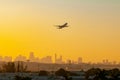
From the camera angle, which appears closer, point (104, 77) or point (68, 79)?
point (104, 77)

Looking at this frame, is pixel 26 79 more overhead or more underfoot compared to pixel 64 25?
more underfoot

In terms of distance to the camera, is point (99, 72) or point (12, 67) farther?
point (12, 67)

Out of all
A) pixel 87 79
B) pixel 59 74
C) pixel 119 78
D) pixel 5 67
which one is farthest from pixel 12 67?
pixel 119 78

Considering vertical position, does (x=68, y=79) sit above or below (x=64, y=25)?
below

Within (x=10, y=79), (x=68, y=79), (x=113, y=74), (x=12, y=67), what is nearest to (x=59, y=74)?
(x=10, y=79)

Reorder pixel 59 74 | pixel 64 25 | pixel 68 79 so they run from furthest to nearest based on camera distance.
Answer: pixel 59 74
pixel 68 79
pixel 64 25

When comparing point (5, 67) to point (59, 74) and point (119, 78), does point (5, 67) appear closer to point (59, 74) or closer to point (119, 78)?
point (59, 74)

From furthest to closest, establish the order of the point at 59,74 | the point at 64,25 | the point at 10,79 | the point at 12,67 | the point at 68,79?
the point at 12,67 → the point at 59,74 → the point at 10,79 → the point at 68,79 → the point at 64,25

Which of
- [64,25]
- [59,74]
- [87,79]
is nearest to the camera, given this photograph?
[64,25]

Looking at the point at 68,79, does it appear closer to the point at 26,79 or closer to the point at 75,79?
the point at 26,79
